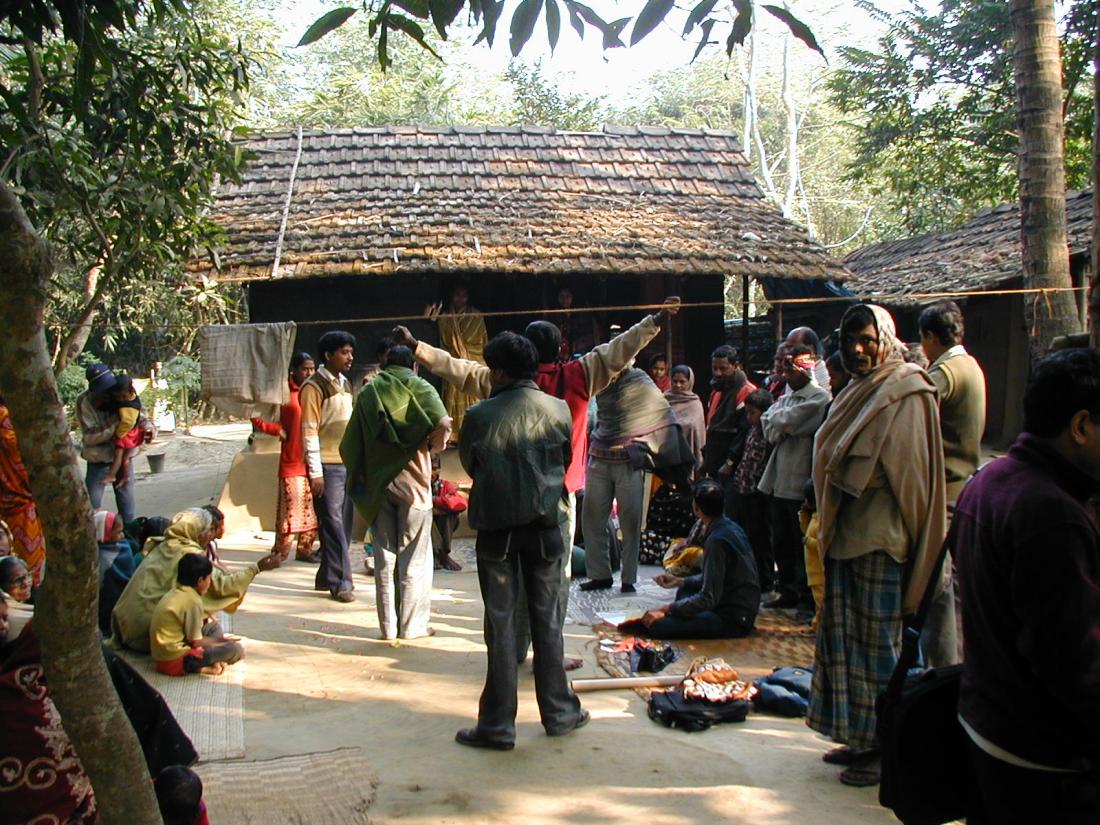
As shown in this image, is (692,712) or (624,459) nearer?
(692,712)

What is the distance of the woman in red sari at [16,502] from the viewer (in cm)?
574

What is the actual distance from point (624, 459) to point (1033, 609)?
192 inches

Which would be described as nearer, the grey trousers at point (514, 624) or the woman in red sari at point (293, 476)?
the grey trousers at point (514, 624)

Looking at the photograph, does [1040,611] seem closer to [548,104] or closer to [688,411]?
[688,411]

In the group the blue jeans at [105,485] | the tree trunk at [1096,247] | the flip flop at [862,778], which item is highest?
the tree trunk at [1096,247]

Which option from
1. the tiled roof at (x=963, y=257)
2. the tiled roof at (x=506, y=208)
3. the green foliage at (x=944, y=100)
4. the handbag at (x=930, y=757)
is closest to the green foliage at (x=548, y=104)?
the green foliage at (x=944, y=100)

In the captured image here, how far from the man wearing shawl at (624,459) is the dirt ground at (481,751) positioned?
3.02ft

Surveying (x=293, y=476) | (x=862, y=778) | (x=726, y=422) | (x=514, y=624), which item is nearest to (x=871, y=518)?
(x=862, y=778)

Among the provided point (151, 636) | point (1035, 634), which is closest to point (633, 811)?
point (1035, 634)

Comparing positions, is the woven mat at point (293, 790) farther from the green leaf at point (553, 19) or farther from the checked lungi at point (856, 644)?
the green leaf at point (553, 19)

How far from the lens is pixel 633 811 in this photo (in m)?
3.66

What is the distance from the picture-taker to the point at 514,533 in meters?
4.32

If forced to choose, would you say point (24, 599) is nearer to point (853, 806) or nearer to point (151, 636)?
point (151, 636)

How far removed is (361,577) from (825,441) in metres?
4.93
